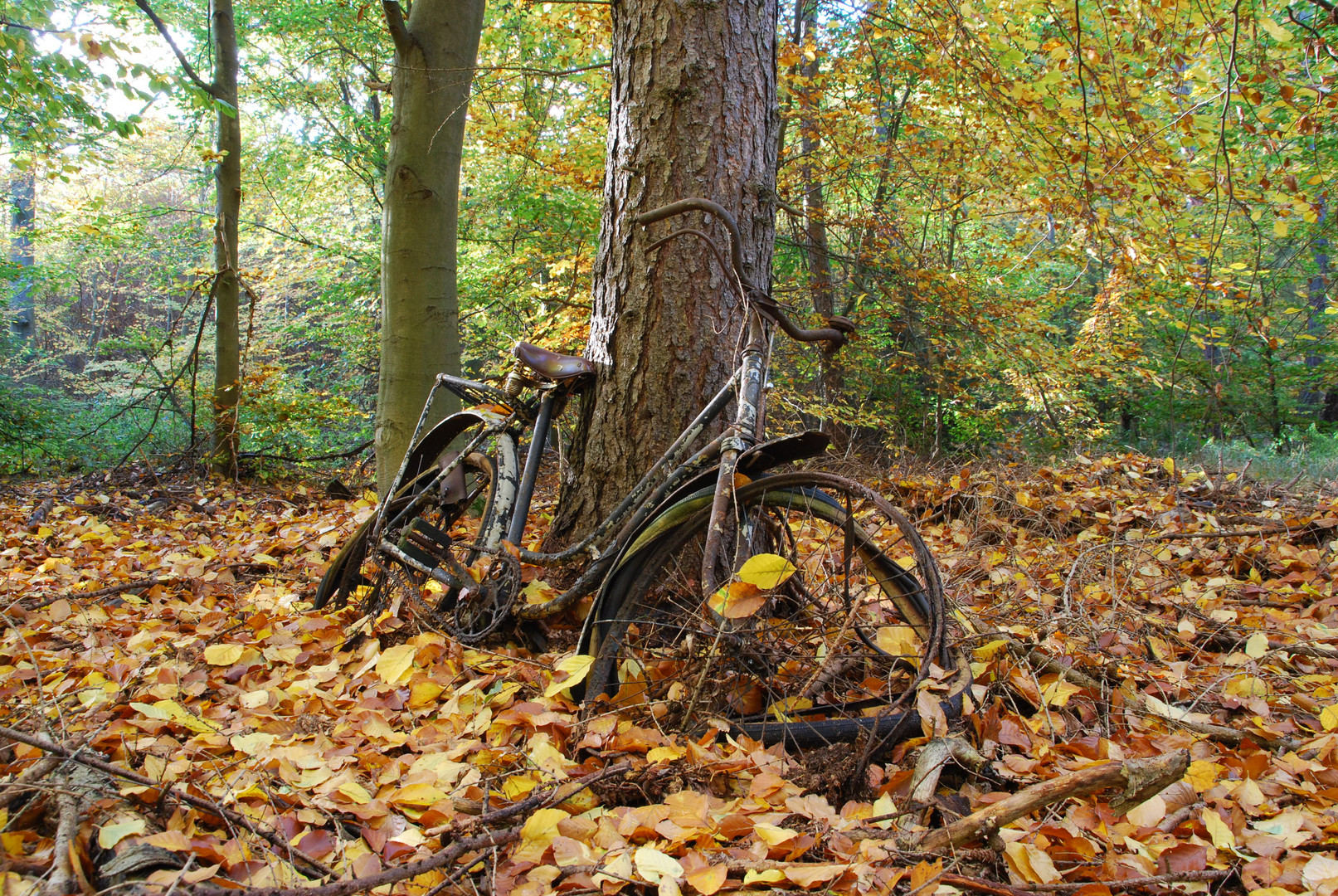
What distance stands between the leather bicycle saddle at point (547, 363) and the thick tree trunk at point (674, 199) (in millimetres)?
185

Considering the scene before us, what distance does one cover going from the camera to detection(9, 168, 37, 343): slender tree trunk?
8.98m

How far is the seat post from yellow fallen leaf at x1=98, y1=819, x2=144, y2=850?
1.45m

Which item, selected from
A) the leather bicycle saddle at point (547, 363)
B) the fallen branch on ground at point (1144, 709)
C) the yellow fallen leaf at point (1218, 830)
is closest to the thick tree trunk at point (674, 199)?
the leather bicycle saddle at point (547, 363)

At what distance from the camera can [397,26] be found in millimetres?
4773

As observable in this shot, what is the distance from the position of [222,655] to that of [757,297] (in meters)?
2.29

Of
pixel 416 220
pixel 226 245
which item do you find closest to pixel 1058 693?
pixel 416 220

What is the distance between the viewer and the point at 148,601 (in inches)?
139

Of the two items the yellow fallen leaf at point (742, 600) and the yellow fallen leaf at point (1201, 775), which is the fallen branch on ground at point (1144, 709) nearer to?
the yellow fallen leaf at point (1201, 775)

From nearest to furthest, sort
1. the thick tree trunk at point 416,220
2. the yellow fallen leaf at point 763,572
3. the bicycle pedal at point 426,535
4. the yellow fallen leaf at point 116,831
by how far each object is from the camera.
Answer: the yellow fallen leaf at point 116,831
the yellow fallen leaf at point 763,572
the bicycle pedal at point 426,535
the thick tree trunk at point 416,220

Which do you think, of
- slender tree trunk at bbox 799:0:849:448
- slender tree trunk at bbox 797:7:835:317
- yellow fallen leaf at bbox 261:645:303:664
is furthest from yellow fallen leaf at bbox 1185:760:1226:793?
slender tree trunk at bbox 799:0:849:448

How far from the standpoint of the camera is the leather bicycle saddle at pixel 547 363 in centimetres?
273

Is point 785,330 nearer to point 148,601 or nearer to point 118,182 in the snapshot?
point 148,601

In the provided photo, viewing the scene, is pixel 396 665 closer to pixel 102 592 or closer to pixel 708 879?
pixel 708 879

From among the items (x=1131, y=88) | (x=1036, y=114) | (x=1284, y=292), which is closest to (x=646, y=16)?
(x=1036, y=114)
